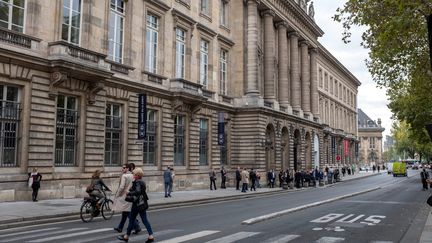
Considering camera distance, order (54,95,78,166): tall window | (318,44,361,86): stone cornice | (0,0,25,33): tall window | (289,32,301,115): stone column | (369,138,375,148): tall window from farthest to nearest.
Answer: (369,138,375,148): tall window, (318,44,361,86): stone cornice, (289,32,301,115): stone column, (54,95,78,166): tall window, (0,0,25,33): tall window

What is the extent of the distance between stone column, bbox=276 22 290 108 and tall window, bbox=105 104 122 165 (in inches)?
1037

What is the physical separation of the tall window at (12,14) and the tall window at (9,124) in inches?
111

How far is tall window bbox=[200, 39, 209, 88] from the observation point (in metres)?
37.2

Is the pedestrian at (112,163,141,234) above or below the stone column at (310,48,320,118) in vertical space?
below

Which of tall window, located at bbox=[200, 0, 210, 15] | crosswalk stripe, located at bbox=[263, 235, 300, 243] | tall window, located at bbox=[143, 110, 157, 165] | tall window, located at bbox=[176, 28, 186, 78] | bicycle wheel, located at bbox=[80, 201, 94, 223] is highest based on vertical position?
tall window, located at bbox=[200, 0, 210, 15]

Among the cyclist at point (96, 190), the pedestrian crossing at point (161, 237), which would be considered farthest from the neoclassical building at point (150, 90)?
the pedestrian crossing at point (161, 237)

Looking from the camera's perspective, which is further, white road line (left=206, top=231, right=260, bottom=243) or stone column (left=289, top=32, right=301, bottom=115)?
stone column (left=289, top=32, right=301, bottom=115)

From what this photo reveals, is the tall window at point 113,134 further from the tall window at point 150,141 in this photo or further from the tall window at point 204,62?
the tall window at point 204,62

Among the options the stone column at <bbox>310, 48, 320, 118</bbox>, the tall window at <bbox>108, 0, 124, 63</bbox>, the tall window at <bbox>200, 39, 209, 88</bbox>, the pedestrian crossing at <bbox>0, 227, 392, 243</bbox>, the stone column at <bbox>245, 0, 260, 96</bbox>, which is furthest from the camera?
the stone column at <bbox>310, 48, 320, 118</bbox>

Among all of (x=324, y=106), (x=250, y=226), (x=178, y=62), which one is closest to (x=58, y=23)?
(x=178, y=62)

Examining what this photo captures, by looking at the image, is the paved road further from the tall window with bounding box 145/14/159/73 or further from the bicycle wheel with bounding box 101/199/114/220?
the tall window with bounding box 145/14/159/73

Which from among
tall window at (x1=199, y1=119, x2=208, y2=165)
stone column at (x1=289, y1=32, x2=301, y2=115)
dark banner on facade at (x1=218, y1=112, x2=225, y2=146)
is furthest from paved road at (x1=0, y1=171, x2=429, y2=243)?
stone column at (x1=289, y1=32, x2=301, y2=115)

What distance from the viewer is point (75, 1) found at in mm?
24484

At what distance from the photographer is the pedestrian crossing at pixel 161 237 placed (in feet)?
36.0
